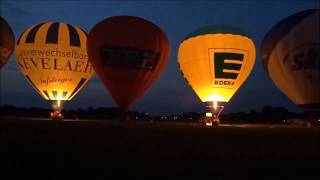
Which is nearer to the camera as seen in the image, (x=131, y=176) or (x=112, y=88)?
(x=131, y=176)

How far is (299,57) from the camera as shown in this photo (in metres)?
31.2

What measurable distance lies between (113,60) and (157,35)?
3113 millimetres

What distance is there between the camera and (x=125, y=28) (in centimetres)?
3067

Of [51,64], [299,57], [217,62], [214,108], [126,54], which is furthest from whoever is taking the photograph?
[51,64]

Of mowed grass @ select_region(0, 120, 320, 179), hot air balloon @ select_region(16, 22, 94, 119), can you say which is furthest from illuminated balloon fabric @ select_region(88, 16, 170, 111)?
mowed grass @ select_region(0, 120, 320, 179)

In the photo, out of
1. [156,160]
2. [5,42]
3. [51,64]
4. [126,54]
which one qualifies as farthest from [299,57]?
[156,160]

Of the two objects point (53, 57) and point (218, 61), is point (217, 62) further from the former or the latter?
point (53, 57)

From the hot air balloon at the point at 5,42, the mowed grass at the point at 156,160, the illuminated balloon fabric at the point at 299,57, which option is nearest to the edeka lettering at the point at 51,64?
the hot air balloon at the point at 5,42

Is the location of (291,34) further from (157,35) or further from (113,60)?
(113,60)

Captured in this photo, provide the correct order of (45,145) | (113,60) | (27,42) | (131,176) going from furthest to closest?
1. (27,42)
2. (113,60)
3. (45,145)
4. (131,176)

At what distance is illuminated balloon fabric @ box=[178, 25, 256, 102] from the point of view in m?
35.7

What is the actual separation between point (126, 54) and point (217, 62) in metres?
7.83

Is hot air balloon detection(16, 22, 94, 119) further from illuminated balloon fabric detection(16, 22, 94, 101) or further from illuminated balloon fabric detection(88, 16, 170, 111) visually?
illuminated balloon fabric detection(88, 16, 170, 111)

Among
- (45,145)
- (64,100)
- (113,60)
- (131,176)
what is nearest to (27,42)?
(64,100)
